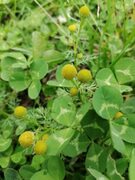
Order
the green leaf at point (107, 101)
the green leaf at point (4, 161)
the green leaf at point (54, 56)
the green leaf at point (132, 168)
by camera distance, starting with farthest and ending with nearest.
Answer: the green leaf at point (54, 56), the green leaf at point (4, 161), the green leaf at point (107, 101), the green leaf at point (132, 168)

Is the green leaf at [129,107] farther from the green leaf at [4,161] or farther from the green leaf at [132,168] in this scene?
the green leaf at [4,161]

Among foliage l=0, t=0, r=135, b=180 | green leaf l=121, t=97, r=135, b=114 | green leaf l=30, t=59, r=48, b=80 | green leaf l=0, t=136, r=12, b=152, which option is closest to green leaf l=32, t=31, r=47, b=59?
foliage l=0, t=0, r=135, b=180

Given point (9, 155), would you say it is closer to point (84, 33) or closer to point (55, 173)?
point (55, 173)

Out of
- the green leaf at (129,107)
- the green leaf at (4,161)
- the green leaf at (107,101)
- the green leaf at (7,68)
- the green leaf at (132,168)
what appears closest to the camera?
the green leaf at (132,168)

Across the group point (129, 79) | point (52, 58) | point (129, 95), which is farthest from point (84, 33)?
point (129, 79)

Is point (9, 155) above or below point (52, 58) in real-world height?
below

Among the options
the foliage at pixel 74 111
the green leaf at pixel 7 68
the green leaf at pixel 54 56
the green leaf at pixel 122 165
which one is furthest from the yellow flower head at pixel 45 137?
the green leaf at pixel 54 56

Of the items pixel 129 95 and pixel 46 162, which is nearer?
pixel 46 162

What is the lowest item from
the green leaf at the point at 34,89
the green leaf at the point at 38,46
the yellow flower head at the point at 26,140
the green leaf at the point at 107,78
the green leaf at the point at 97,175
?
the green leaf at the point at 97,175
